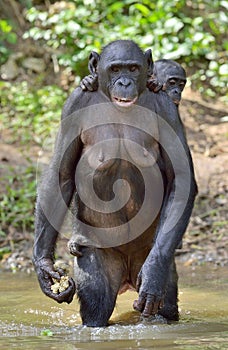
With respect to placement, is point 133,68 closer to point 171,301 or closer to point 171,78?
point 171,301

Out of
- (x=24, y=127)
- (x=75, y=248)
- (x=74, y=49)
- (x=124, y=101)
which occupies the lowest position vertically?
(x=24, y=127)

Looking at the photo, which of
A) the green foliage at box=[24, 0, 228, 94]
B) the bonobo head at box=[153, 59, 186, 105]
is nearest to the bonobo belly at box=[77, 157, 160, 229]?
the bonobo head at box=[153, 59, 186, 105]

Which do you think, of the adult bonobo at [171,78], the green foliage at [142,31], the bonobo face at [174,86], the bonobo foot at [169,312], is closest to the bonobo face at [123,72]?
the bonobo foot at [169,312]

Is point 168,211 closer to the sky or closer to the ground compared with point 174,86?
closer to the ground

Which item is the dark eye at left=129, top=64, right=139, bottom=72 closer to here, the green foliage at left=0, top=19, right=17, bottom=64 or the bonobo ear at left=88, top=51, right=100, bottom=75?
the bonobo ear at left=88, top=51, right=100, bottom=75

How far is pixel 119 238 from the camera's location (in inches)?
209

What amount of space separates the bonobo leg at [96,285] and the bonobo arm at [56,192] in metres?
0.23

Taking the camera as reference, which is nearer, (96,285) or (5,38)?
(96,285)

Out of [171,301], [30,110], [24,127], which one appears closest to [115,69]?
[171,301]

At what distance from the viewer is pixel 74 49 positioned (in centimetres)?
1185

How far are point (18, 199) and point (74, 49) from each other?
11.3 ft

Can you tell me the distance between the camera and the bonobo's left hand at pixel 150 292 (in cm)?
469

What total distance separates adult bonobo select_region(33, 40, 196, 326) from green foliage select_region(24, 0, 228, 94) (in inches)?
218

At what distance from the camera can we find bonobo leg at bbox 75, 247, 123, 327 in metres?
5.14
